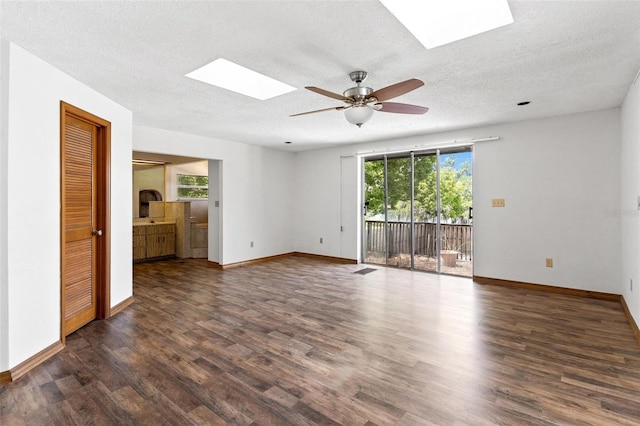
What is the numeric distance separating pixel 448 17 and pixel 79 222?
147 inches

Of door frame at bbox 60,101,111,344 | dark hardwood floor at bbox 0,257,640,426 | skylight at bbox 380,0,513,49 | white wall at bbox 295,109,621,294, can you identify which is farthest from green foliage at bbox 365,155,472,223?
door frame at bbox 60,101,111,344

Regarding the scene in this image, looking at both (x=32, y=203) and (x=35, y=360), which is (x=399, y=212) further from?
(x=35, y=360)

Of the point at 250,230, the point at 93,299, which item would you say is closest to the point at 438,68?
the point at 93,299

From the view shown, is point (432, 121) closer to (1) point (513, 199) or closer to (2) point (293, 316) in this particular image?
(1) point (513, 199)

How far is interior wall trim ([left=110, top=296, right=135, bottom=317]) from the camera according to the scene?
11.9 ft

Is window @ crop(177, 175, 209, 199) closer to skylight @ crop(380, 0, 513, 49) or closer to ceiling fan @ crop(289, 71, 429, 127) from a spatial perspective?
ceiling fan @ crop(289, 71, 429, 127)

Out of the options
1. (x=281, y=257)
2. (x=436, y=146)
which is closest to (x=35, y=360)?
(x=281, y=257)

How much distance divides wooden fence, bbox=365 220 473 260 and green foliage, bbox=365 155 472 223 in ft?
0.47

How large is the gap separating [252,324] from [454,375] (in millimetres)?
1940

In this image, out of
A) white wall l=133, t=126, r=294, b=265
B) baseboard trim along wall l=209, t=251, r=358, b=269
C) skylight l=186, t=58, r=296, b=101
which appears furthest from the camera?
baseboard trim along wall l=209, t=251, r=358, b=269

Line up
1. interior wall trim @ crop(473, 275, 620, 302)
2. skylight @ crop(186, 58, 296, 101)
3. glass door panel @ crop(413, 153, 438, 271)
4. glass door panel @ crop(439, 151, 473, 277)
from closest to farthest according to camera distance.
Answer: skylight @ crop(186, 58, 296, 101) → interior wall trim @ crop(473, 275, 620, 302) → glass door panel @ crop(439, 151, 473, 277) → glass door panel @ crop(413, 153, 438, 271)

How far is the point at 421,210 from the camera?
232 inches

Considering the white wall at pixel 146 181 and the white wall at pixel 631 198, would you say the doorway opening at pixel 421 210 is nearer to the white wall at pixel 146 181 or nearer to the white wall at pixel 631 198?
the white wall at pixel 631 198

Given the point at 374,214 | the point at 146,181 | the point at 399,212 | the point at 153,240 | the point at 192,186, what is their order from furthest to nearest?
the point at 192,186
the point at 146,181
the point at 153,240
the point at 374,214
the point at 399,212
